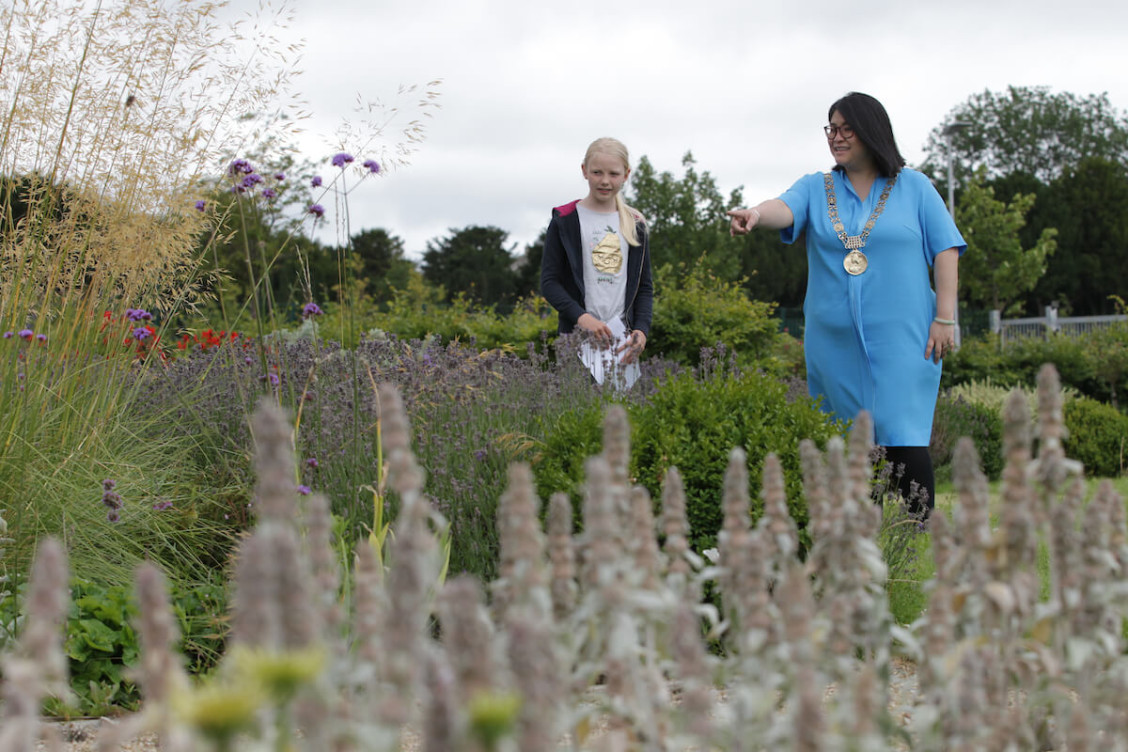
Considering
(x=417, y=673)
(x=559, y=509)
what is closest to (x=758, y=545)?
(x=559, y=509)

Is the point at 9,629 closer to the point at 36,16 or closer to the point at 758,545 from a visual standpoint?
the point at 758,545

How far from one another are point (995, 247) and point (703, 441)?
1158 inches

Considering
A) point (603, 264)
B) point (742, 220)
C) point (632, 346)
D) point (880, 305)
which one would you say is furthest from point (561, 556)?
point (603, 264)

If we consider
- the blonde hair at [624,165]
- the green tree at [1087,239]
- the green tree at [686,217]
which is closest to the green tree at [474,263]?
A: the green tree at [686,217]

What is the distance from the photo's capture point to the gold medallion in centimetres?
440

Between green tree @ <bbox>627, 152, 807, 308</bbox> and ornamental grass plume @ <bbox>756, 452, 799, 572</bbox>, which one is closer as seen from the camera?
ornamental grass plume @ <bbox>756, 452, 799, 572</bbox>

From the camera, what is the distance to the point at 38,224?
4258 mm

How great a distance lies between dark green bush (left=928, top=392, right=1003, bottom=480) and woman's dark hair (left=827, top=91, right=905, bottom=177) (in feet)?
15.1

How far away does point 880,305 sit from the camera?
4.38 meters

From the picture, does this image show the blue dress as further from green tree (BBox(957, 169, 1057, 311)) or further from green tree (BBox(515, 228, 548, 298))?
green tree (BBox(515, 228, 548, 298))

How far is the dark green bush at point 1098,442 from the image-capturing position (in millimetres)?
8789

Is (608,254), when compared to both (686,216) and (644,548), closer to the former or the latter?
(644,548)

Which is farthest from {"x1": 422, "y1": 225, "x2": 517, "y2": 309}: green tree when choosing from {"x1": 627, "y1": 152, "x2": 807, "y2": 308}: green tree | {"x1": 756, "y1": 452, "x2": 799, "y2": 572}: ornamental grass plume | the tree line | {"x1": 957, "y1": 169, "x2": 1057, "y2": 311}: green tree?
{"x1": 756, "y1": 452, "x2": 799, "y2": 572}: ornamental grass plume

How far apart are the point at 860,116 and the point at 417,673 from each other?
390 cm
